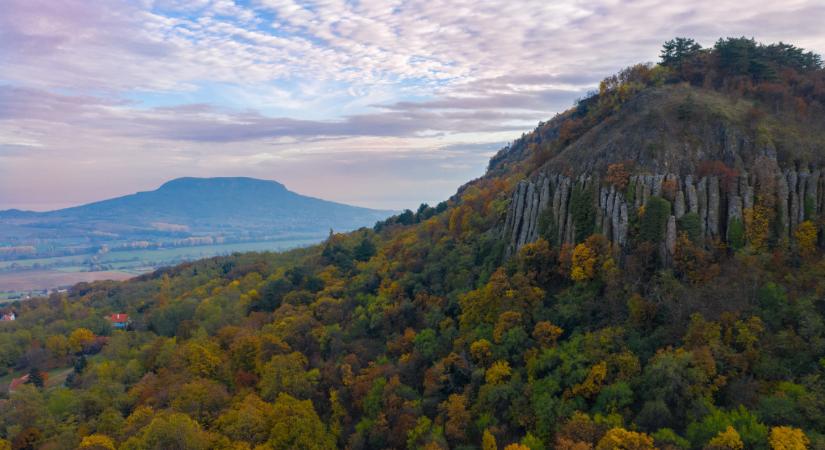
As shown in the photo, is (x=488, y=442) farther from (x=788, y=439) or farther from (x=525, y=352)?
(x=788, y=439)

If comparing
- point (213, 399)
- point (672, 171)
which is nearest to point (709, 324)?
point (672, 171)

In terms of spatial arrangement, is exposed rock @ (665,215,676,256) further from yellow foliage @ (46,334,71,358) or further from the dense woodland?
yellow foliage @ (46,334,71,358)

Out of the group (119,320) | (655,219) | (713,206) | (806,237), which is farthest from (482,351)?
(119,320)

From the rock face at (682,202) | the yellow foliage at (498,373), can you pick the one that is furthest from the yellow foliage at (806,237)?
the yellow foliage at (498,373)

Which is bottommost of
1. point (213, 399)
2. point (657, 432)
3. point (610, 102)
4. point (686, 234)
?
point (213, 399)

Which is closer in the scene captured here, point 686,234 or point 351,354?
point 686,234

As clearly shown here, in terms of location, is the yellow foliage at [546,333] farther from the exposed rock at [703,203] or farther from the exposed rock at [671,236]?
the exposed rock at [703,203]

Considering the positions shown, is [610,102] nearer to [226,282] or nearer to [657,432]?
[657,432]
